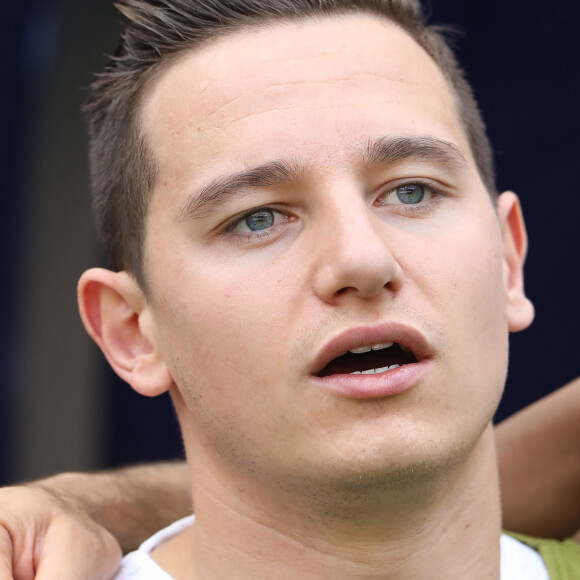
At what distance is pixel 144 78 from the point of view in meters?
2.28

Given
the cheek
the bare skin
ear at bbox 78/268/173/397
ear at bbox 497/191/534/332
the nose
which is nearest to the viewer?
the nose

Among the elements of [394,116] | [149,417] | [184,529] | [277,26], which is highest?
[277,26]

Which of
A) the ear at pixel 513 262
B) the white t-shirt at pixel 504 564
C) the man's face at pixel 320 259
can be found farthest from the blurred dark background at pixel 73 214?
the man's face at pixel 320 259

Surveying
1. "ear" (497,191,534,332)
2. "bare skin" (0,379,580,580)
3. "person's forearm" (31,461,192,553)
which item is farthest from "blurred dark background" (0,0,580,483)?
"person's forearm" (31,461,192,553)

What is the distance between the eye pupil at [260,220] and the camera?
1.98 metres

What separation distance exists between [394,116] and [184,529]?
4.34 ft

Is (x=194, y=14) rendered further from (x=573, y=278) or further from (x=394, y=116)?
(x=573, y=278)

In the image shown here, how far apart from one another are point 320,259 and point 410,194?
332 millimetres

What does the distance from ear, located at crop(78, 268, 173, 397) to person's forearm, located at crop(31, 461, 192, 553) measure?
44 cm

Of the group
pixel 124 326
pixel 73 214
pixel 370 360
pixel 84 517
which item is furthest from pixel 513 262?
pixel 73 214

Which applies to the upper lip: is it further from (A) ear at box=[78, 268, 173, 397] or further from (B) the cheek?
(A) ear at box=[78, 268, 173, 397]

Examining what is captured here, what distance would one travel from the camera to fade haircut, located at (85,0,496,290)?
7.17 feet

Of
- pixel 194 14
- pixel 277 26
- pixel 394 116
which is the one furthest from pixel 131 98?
pixel 394 116

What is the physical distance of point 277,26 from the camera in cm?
213
